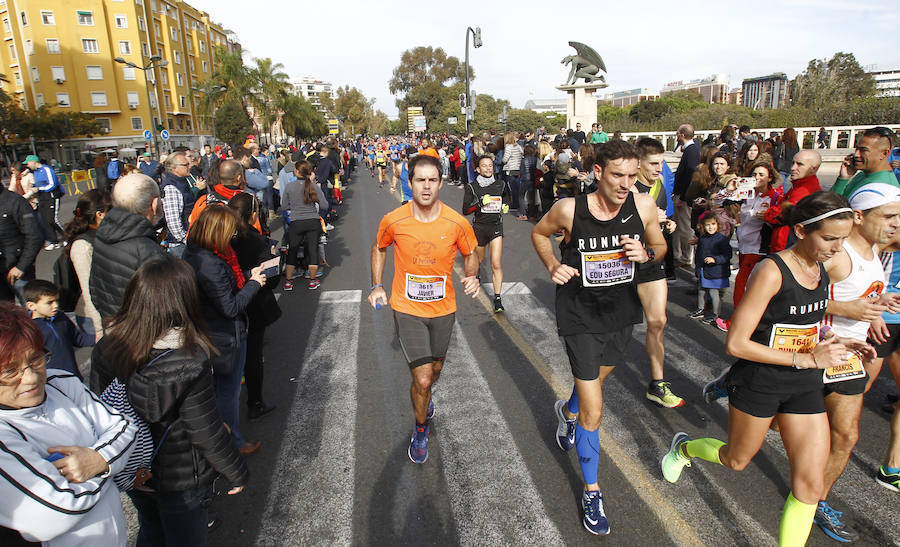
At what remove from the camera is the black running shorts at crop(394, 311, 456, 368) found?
12.3ft

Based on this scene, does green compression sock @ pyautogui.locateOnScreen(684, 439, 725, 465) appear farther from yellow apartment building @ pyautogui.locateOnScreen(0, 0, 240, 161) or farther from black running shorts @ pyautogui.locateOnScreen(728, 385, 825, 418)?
yellow apartment building @ pyautogui.locateOnScreen(0, 0, 240, 161)

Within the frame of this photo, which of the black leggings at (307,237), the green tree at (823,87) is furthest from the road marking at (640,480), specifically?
the green tree at (823,87)

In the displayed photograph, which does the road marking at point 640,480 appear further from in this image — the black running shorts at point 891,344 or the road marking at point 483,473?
the black running shorts at point 891,344

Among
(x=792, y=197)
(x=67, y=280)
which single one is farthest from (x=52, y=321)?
(x=792, y=197)

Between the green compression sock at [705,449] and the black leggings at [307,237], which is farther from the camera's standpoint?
the black leggings at [307,237]

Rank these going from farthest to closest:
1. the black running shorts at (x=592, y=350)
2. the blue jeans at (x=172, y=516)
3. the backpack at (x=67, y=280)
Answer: the backpack at (x=67, y=280)
the black running shorts at (x=592, y=350)
the blue jeans at (x=172, y=516)

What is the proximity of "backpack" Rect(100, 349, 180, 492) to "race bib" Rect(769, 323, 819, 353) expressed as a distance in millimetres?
2775

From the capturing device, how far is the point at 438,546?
2.98m

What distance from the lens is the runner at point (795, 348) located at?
254 cm

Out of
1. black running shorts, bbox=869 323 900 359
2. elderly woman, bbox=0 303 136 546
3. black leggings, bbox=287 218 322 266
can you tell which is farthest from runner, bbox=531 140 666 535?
black leggings, bbox=287 218 322 266

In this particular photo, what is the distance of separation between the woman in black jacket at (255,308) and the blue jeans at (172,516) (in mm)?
1942

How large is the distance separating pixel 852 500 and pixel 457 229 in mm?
2957

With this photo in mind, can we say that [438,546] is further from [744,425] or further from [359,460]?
[744,425]

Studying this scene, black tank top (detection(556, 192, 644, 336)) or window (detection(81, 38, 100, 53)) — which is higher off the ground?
window (detection(81, 38, 100, 53))
